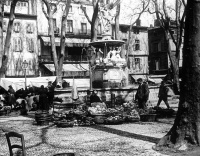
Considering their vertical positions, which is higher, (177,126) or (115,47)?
(115,47)

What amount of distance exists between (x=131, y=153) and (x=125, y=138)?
1.68m

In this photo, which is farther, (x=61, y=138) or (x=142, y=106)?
(x=142, y=106)

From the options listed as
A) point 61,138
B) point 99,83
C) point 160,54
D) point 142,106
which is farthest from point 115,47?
point 160,54

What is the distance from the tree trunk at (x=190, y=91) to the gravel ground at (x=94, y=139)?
733 millimetres

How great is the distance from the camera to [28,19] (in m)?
39.3

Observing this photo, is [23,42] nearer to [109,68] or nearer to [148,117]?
[109,68]

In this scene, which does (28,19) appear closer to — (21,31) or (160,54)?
(21,31)

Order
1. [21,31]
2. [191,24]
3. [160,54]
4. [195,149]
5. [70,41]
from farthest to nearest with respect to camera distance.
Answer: [160,54] → [70,41] → [21,31] → [191,24] → [195,149]

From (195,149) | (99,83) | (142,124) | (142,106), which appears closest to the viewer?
(195,149)

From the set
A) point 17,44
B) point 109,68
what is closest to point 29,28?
point 17,44

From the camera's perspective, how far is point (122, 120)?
11062 millimetres

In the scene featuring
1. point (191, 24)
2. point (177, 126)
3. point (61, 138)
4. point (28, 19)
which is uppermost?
point (28, 19)

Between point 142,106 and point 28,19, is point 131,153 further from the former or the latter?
point 28,19

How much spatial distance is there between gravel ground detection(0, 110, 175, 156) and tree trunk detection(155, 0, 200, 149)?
73cm
